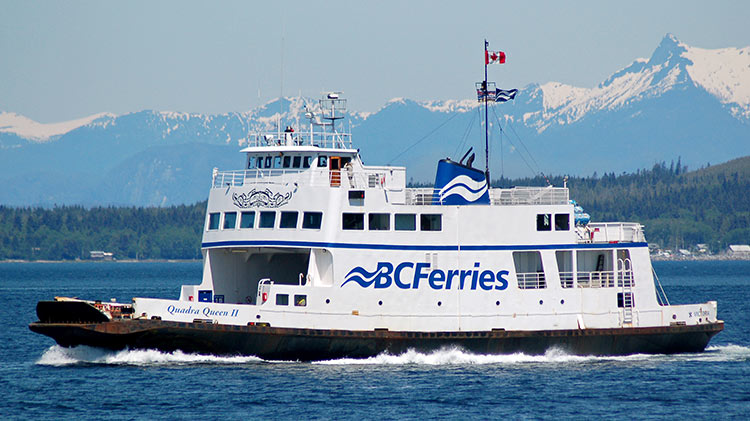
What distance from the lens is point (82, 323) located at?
2892cm

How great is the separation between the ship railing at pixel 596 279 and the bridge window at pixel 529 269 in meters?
1.30

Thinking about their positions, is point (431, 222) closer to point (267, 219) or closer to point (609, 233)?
point (267, 219)

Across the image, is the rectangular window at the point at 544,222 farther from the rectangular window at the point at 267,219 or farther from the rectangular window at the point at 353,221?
the rectangular window at the point at 267,219

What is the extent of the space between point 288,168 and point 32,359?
9.99m

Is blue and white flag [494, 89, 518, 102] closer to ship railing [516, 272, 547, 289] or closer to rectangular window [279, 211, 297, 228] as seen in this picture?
ship railing [516, 272, 547, 289]

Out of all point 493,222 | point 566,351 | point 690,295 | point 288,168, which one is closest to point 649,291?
point 566,351

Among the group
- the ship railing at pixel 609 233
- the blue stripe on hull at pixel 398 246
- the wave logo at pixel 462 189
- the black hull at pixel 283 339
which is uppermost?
the wave logo at pixel 462 189

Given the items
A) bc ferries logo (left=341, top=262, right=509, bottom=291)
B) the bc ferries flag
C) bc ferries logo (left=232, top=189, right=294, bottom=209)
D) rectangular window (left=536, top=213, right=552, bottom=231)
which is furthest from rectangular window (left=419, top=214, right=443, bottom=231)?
bc ferries logo (left=232, top=189, right=294, bottom=209)

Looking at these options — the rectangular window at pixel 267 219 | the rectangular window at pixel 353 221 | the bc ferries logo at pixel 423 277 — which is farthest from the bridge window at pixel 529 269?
the rectangular window at pixel 267 219

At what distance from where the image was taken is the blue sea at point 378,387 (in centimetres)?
2503

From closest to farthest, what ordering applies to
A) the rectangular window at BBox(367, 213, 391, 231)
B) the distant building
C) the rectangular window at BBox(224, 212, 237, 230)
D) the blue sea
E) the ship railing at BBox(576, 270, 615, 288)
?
the blue sea < the rectangular window at BBox(367, 213, 391, 231) < the rectangular window at BBox(224, 212, 237, 230) < the ship railing at BBox(576, 270, 615, 288) < the distant building

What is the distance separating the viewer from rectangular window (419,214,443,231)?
30953 mm

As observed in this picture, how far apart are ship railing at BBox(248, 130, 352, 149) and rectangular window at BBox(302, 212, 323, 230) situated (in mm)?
2886

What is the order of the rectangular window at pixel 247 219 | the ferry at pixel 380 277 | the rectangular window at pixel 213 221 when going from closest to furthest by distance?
the ferry at pixel 380 277, the rectangular window at pixel 247 219, the rectangular window at pixel 213 221
